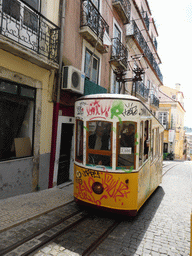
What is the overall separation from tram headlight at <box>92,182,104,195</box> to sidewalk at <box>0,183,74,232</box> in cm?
134

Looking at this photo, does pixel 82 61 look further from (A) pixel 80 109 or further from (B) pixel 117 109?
(B) pixel 117 109

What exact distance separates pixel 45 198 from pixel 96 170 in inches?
87.6

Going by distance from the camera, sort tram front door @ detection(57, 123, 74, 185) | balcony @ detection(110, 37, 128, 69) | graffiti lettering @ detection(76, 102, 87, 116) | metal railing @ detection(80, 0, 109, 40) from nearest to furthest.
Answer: graffiti lettering @ detection(76, 102, 87, 116) < tram front door @ detection(57, 123, 74, 185) < metal railing @ detection(80, 0, 109, 40) < balcony @ detection(110, 37, 128, 69)

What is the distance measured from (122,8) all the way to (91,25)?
392cm

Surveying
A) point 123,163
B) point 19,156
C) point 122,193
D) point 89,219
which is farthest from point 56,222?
point 19,156

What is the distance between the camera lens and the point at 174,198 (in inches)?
277

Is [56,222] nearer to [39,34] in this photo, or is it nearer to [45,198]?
[45,198]

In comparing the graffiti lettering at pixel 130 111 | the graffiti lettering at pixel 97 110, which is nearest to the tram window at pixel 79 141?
the graffiti lettering at pixel 97 110

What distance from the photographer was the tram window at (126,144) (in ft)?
14.7

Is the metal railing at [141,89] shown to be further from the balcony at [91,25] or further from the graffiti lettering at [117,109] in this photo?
the graffiti lettering at [117,109]

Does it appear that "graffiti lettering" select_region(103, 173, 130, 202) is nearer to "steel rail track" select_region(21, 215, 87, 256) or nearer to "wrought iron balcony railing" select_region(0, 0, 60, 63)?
"steel rail track" select_region(21, 215, 87, 256)

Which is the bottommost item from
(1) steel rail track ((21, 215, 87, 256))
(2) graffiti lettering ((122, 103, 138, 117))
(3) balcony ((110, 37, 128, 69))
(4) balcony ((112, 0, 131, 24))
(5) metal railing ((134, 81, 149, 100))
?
(1) steel rail track ((21, 215, 87, 256))

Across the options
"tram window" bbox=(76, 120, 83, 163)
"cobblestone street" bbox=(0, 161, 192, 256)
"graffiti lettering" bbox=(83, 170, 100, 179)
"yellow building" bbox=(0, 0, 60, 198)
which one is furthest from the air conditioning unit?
"cobblestone street" bbox=(0, 161, 192, 256)

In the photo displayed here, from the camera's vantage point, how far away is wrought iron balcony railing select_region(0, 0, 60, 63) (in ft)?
17.7
